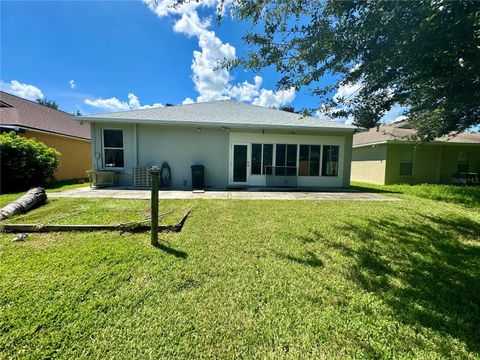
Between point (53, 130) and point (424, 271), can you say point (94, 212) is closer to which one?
point (424, 271)

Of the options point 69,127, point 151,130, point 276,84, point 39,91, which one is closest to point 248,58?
point 276,84

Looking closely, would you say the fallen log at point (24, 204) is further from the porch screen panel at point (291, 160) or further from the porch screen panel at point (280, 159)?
the porch screen panel at point (291, 160)

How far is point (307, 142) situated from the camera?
10.8 meters

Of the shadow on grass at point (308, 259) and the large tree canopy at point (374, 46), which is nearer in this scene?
the large tree canopy at point (374, 46)

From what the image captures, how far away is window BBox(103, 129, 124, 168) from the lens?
10047 mm

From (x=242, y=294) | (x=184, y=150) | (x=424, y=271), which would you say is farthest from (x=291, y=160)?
(x=242, y=294)

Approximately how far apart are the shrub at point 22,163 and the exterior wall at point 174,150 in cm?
201

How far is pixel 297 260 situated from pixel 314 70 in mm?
3226

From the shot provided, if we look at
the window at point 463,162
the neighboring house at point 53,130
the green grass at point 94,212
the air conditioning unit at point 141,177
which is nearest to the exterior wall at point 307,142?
the air conditioning unit at point 141,177

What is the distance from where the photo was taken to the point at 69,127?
1462 cm

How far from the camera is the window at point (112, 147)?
10047mm

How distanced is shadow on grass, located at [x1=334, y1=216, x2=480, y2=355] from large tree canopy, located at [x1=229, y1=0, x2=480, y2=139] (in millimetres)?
2708

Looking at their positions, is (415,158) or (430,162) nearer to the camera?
(415,158)

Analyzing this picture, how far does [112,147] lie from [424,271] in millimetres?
11475
